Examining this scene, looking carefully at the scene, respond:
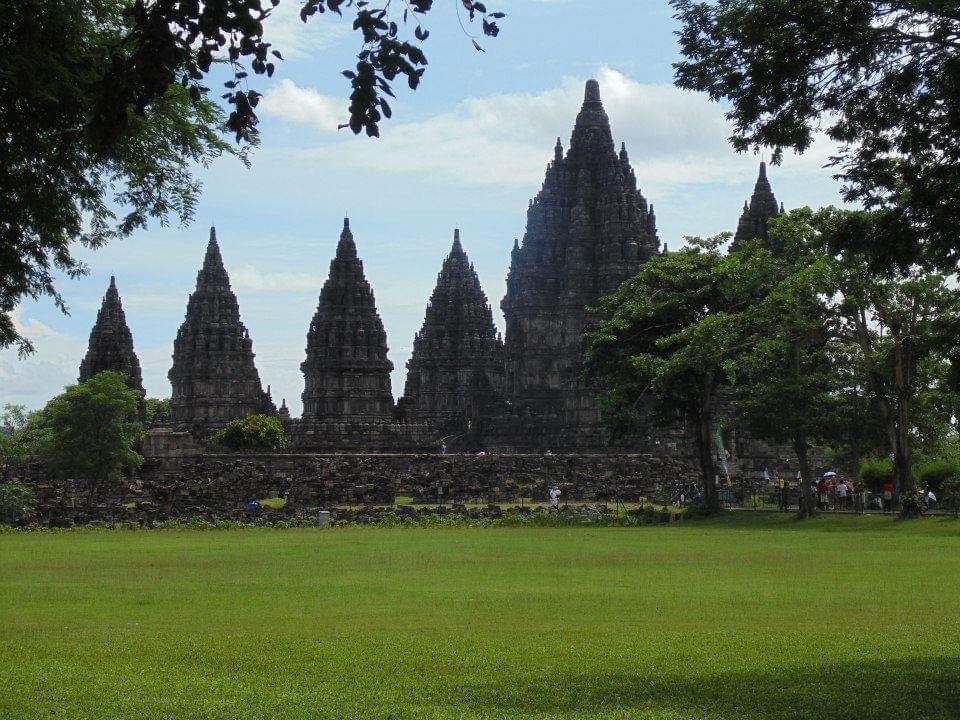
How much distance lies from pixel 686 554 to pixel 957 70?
1549cm

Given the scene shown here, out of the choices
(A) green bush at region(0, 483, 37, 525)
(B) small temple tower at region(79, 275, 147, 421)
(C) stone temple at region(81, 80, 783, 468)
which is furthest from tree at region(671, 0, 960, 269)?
(B) small temple tower at region(79, 275, 147, 421)

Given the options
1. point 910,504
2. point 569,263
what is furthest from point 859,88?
point 569,263

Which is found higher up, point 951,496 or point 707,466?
point 707,466

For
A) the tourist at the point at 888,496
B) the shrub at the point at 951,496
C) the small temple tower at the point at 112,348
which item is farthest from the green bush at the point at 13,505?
the small temple tower at the point at 112,348

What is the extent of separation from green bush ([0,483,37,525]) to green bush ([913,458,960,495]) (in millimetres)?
27511

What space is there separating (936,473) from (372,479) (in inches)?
856

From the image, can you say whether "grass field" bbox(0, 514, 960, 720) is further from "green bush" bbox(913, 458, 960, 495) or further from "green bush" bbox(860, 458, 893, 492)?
Result: "green bush" bbox(860, 458, 893, 492)

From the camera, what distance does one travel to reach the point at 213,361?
99625mm

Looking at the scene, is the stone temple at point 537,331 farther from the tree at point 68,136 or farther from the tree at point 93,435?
the tree at point 68,136

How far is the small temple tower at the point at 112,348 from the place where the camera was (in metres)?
94.3

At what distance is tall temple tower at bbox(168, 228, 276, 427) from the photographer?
99750 millimetres

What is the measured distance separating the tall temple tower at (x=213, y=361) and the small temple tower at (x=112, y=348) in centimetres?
349

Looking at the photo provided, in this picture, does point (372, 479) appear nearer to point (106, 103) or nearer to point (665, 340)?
point (665, 340)

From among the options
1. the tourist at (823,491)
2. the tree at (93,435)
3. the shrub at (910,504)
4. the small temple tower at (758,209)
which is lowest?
the shrub at (910,504)
